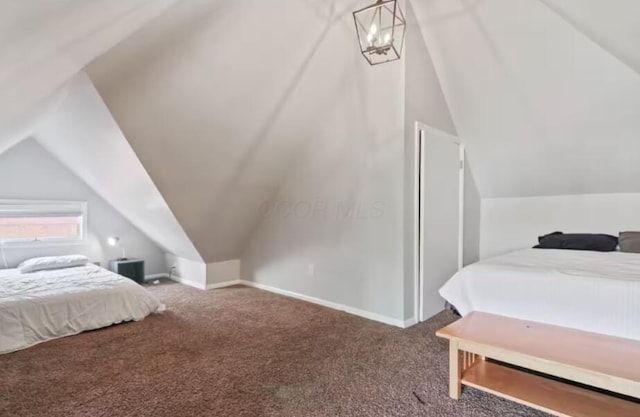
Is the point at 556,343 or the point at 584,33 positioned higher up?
the point at 584,33

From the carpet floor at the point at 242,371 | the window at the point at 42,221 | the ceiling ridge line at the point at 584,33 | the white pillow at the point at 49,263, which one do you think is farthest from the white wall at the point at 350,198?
the window at the point at 42,221

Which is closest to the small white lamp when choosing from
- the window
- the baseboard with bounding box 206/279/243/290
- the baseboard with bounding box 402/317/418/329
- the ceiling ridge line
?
the window

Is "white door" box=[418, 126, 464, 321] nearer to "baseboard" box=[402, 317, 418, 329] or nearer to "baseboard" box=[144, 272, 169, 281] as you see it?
"baseboard" box=[402, 317, 418, 329]

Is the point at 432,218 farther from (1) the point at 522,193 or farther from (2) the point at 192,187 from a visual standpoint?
(2) the point at 192,187

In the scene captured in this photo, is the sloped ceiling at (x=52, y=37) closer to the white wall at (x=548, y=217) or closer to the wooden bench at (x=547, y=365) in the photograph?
the wooden bench at (x=547, y=365)

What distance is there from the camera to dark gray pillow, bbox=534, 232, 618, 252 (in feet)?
10.5

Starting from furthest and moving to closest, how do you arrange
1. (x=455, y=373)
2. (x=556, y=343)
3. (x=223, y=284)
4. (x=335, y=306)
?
(x=223, y=284)
(x=335, y=306)
(x=455, y=373)
(x=556, y=343)

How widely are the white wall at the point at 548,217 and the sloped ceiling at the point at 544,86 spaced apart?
5.0 inches

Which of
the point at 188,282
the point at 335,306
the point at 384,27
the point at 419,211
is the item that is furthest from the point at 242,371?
the point at 188,282

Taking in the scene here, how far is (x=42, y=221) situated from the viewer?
179 inches

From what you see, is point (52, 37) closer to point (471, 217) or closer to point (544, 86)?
point (544, 86)

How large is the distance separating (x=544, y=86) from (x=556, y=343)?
7.08ft

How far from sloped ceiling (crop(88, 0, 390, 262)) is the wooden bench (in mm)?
2227

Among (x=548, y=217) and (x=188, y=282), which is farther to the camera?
(x=188, y=282)
